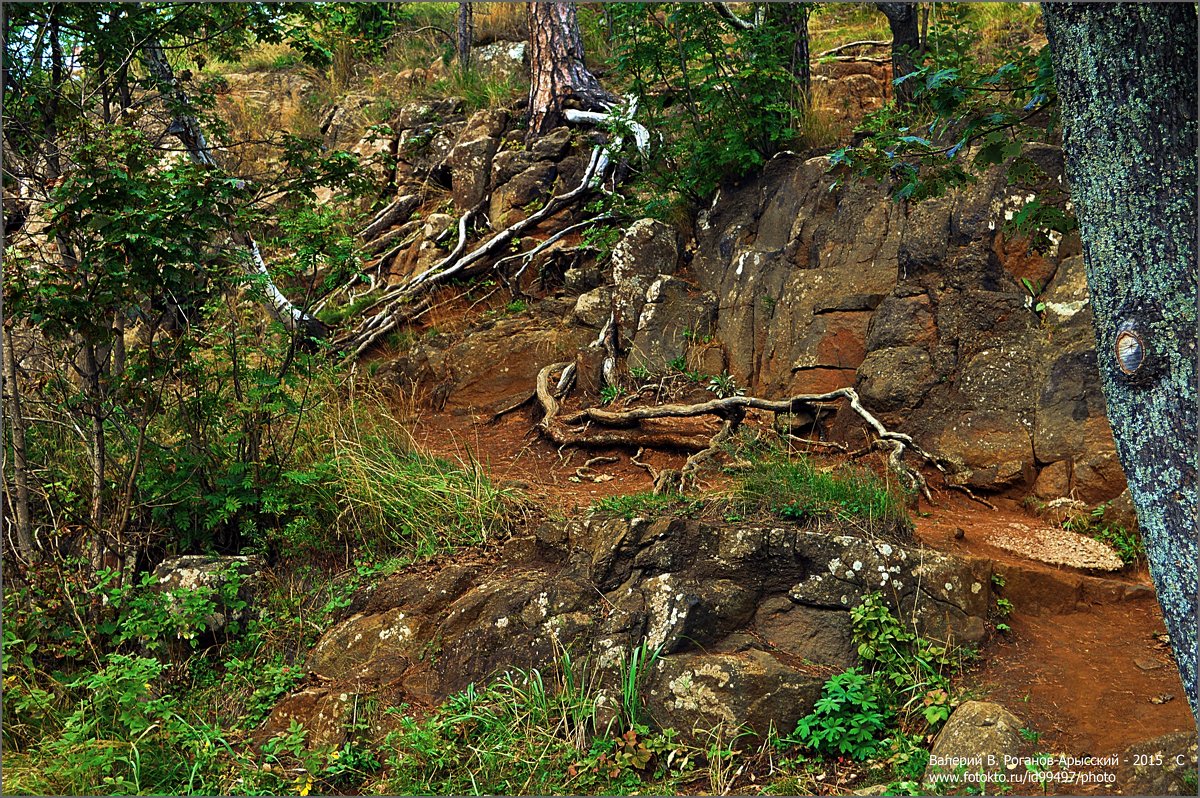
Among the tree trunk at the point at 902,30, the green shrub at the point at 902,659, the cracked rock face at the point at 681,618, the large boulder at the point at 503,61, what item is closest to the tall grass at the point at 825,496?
the cracked rock face at the point at 681,618

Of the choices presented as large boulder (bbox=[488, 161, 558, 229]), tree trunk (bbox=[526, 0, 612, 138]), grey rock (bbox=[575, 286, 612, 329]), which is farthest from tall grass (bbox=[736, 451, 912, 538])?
tree trunk (bbox=[526, 0, 612, 138])

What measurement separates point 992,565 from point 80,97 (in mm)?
6283

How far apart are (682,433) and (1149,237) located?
4331 millimetres

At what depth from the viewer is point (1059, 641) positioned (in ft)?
15.7

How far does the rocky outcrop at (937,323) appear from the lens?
6062 millimetres

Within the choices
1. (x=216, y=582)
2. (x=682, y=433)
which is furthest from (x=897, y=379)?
(x=216, y=582)

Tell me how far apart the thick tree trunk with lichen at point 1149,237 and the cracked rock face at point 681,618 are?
172 centimetres

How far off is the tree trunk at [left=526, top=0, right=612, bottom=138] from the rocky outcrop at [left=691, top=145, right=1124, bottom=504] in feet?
12.8

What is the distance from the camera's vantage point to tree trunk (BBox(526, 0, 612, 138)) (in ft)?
36.6

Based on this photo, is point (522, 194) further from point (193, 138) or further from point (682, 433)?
point (682, 433)

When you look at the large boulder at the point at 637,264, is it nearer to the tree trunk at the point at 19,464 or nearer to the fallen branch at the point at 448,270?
the fallen branch at the point at 448,270

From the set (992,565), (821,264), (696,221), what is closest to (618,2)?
(696,221)

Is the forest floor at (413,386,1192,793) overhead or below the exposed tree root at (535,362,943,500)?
below

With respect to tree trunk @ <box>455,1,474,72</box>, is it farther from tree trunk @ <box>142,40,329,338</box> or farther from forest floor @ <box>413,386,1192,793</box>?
forest floor @ <box>413,386,1192,793</box>
